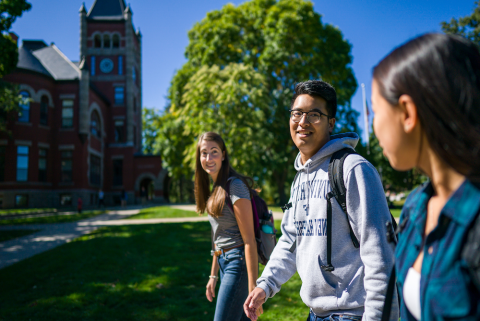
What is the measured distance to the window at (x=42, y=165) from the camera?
28.8 meters

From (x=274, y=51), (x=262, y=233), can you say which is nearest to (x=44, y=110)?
(x=274, y=51)

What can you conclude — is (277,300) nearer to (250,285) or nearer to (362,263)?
(250,285)

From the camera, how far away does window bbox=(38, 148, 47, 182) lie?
1135 inches

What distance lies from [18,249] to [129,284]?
575 centimetres

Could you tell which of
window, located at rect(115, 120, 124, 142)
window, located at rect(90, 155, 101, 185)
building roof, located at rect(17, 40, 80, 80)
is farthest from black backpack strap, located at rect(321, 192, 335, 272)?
window, located at rect(115, 120, 124, 142)

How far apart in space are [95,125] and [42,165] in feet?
23.1

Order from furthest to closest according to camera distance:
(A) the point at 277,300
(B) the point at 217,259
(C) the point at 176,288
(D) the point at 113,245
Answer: (D) the point at 113,245 → (C) the point at 176,288 → (A) the point at 277,300 → (B) the point at 217,259

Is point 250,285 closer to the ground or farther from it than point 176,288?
farther from it

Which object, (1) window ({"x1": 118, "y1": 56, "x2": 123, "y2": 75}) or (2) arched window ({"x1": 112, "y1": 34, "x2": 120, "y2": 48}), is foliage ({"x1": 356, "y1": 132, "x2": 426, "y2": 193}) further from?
(2) arched window ({"x1": 112, "y1": 34, "x2": 120, "y2": 48})

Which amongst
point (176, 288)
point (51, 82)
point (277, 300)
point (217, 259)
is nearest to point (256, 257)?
point (217, 259)

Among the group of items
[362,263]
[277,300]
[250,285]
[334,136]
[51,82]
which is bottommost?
[277,300]

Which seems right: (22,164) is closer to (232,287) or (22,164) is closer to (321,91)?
(232,287)

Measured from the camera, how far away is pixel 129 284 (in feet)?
21.9

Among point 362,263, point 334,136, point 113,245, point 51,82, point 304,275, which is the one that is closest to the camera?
point 362,263
